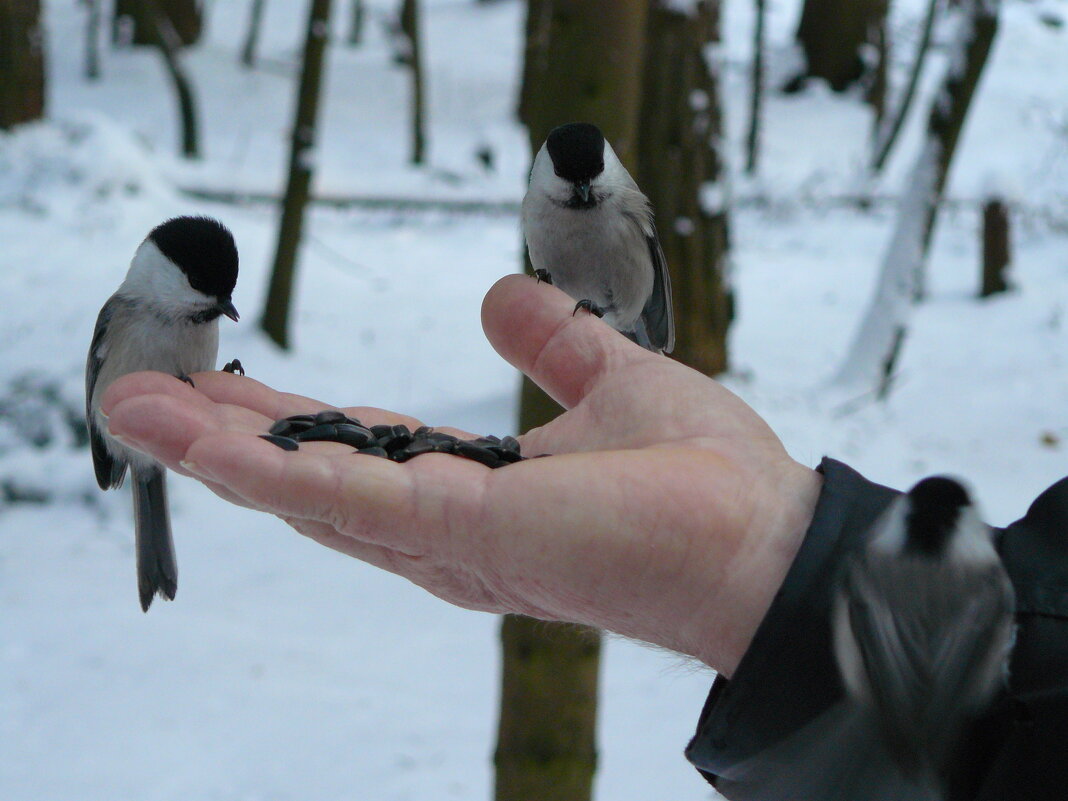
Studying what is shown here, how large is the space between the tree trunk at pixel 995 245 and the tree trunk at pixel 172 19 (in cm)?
1116

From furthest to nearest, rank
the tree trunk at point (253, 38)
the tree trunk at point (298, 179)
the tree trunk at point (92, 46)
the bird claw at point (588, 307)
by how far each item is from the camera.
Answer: the tree trunk at point (253, 38), the tree trunk at point (92, 46), the tree trunk at point (298, 179), the bird claw at point (588, 307)

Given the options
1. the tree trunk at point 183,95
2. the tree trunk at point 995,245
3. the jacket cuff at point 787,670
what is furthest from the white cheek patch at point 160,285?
the tree trunk at point 183,95

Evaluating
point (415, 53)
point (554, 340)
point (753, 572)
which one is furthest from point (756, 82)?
point (753, 572)

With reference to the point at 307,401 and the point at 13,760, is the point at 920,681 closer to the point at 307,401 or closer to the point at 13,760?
the point at 307,401

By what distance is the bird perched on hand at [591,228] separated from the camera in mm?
1862

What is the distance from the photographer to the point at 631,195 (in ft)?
6.66

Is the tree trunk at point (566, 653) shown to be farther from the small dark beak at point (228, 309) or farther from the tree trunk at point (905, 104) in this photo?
the tree trunk at point (905, 104)

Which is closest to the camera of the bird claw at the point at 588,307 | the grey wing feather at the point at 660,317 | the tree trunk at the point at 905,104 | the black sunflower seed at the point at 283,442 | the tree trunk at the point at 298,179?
the black sunflower seed at the point at 283,442

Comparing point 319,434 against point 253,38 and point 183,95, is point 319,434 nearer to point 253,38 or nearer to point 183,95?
point 183,95

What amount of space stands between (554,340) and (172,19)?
14.5m

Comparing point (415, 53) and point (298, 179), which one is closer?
point (298, 179)

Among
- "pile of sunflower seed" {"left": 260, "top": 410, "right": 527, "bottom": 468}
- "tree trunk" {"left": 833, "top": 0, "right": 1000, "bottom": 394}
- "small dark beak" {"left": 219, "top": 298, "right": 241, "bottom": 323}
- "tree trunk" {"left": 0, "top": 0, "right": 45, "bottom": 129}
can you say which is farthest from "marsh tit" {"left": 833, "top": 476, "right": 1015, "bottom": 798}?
"tree trunk" {"left": 0, "top": 0, "right": 45, "bottom": 129}

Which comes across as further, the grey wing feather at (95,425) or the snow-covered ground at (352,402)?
the snow-covered ground at (352,402)

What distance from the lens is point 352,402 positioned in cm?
527
